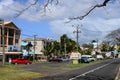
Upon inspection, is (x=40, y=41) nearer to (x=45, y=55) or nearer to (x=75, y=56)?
(x=45, y=55)

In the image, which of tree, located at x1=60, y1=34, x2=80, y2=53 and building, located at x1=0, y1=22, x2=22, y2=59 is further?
tree, located at x1=60, y1=34, x2=80, y2=53

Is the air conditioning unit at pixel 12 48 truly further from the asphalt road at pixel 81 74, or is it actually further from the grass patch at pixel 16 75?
the grass patch at pixel 16 75

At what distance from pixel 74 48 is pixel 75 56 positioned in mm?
77173

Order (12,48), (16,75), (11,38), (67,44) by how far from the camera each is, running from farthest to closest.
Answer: (67,44)
(11,38)
(12,48)
(16,75)

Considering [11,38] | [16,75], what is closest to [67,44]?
[11,38]

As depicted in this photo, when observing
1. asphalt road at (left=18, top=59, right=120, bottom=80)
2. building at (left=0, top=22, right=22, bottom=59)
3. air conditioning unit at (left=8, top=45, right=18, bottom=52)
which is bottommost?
asphalt road at (left=18, top=59, right=120, bottom=80)

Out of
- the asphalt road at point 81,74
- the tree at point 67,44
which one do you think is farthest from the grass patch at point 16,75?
the tree at point 67,44

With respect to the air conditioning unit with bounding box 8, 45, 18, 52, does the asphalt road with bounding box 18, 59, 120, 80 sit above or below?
below

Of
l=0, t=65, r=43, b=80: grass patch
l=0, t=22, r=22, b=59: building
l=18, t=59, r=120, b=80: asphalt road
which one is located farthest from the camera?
l=0, t=22, r=22, b=59: building

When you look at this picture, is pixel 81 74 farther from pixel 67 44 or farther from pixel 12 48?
pixel 67 44

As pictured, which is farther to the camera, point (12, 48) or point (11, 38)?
point (11, 38)

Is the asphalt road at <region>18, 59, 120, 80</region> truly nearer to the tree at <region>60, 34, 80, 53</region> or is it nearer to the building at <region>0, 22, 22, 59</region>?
the building at <region>0, 22, 22, 59</region>

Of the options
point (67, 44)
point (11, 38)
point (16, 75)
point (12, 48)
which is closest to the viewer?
point (16, 75)

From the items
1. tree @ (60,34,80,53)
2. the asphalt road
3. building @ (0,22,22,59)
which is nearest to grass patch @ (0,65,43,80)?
the asphalt road
